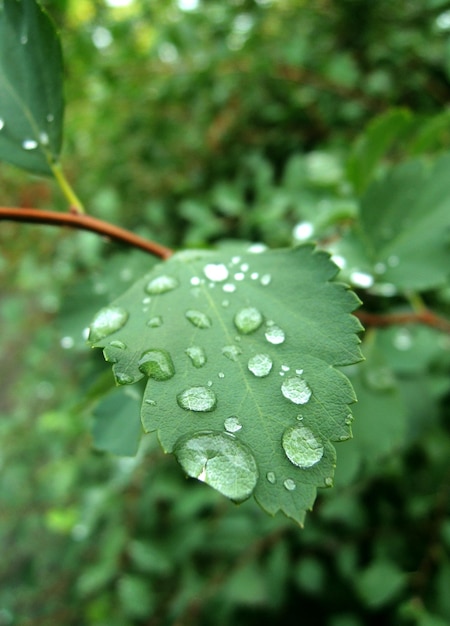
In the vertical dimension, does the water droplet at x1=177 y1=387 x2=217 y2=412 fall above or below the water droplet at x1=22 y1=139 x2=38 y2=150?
below

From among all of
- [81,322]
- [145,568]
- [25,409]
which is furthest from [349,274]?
[25,409]

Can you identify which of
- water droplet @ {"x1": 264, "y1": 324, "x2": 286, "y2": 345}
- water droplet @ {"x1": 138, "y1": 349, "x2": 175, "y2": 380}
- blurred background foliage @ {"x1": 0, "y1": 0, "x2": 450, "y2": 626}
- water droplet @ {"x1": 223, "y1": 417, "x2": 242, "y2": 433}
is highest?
water droplet @ {"x1": 264, "y1": 324, "x2": 286, "y2": 345}

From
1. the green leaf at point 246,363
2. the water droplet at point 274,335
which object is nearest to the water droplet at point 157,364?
the green leaf at point 246,363

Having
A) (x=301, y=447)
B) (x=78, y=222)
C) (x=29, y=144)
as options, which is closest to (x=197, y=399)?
(x=301, y=447)

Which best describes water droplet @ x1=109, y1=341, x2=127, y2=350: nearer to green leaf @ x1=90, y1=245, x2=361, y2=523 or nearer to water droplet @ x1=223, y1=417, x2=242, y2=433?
green leaf @ x1=90, y1=245, x2=361, y2=523

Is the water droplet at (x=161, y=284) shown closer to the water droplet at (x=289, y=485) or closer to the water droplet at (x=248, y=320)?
the water droplet at (x=248, y=320)

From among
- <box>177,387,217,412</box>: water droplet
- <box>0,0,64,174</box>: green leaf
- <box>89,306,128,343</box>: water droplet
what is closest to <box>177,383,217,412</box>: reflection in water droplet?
<box>177,387,217,412</box>: water droplet
